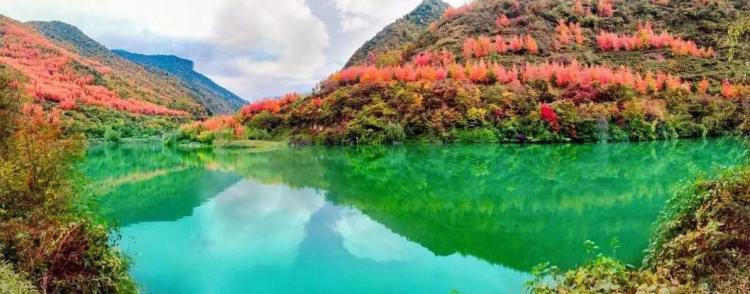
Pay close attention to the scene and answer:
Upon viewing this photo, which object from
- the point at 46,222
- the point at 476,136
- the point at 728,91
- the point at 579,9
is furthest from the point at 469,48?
the point at 46,222

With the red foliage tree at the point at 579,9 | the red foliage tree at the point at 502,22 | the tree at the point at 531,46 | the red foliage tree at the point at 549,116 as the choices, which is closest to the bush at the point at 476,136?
the red foliage tree at the point at 549,116

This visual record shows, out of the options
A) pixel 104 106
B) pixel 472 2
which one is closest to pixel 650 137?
pixel 472 2

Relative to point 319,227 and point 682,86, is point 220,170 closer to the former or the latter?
point 319,227

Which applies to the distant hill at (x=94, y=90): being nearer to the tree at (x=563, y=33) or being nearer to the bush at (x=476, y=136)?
the bush at (x=476, y=136)

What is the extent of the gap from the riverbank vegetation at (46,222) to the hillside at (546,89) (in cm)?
2669

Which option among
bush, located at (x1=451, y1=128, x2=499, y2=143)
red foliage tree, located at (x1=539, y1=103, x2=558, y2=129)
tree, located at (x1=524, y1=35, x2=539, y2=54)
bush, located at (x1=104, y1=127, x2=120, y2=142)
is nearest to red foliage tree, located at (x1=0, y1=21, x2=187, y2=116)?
bush, located at (x1=104, y1=127, x2=120, y2=142)

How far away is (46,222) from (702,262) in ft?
20.6

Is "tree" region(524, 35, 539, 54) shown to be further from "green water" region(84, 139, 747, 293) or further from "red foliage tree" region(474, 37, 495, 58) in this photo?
"green water" region(84, 139, 747, 293)

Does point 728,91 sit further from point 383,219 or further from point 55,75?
point 55,75

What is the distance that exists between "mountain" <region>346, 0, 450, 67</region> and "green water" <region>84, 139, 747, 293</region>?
48.1 metres

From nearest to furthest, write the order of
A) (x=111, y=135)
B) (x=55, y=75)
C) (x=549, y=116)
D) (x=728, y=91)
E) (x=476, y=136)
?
(x=549, y=116), (x=476, y=136), (x=728, y=91), (x=111, y=135), (x=55, y=75)

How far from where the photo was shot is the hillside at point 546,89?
32.7 meters

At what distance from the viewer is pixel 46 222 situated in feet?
18.0

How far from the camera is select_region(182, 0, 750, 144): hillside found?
107ft
